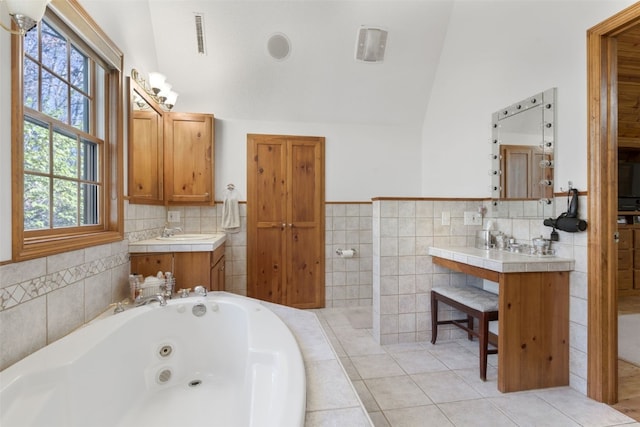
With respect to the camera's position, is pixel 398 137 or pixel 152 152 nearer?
pixel 152 152

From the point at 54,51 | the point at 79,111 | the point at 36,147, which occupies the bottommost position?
the point at 36,147

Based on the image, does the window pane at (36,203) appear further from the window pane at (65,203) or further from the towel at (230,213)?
the towel at (230,213)

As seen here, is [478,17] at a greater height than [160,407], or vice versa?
[478,17]

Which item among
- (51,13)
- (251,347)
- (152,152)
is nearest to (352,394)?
(251,347)

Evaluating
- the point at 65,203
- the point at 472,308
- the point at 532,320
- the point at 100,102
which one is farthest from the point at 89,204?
the point at 532,320

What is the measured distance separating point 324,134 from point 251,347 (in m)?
2.79

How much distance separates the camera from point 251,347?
4.21 ft

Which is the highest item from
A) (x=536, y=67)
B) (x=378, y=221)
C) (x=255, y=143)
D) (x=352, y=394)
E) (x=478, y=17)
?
(x=478, y=17)

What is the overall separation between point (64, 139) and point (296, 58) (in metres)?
2.18

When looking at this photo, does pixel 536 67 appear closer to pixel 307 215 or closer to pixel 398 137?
pixel 398 137

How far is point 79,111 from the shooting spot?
180 centimetres

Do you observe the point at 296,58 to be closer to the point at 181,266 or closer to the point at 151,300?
the point at 181,266

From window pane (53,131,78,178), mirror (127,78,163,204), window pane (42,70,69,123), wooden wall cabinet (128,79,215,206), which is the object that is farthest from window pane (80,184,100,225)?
wooden wall cabinet (128,79,215,206)

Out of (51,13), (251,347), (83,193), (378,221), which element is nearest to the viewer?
(251,347)
